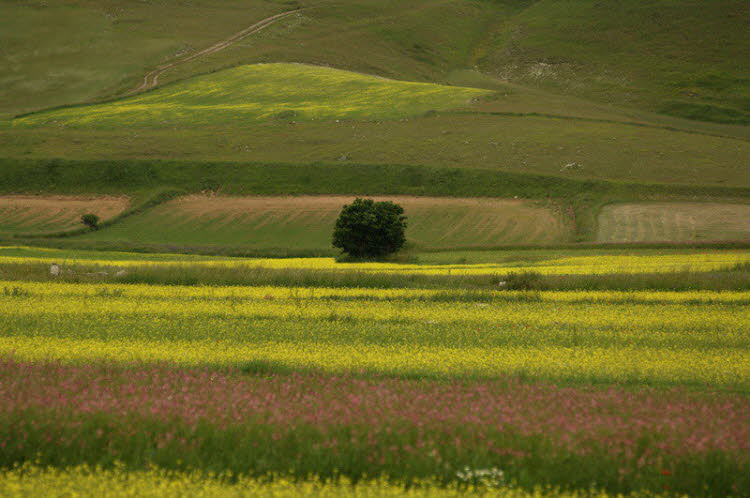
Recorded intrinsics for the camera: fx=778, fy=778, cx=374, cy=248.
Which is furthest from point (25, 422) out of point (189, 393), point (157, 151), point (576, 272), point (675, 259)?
point (157, 151)

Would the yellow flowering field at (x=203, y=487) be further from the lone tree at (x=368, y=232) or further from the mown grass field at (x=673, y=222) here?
the mown grass field at (x=673, y=222)

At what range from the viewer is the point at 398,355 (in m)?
12.3

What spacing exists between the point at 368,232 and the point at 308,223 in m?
14.5

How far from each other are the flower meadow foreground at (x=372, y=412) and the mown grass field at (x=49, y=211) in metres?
44.6

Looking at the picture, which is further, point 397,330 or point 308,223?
point 308,223

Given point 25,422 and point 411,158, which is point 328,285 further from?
point 411,158

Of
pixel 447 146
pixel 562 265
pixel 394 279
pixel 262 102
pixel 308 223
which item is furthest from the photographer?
pixel 262 102

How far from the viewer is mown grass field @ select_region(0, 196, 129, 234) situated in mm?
55938

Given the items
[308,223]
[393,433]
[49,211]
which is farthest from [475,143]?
[393,433]

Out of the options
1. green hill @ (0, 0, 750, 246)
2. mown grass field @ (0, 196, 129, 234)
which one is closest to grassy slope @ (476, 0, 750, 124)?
green hill @ (0, 0, 750, 246)

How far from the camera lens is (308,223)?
54.8 meters

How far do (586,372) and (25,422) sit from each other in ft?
24.3

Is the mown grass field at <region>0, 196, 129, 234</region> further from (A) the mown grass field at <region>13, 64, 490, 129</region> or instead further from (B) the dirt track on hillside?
(B) the dirt track on hillside

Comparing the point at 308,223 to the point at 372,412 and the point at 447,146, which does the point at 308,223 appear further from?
the point at 372,412
